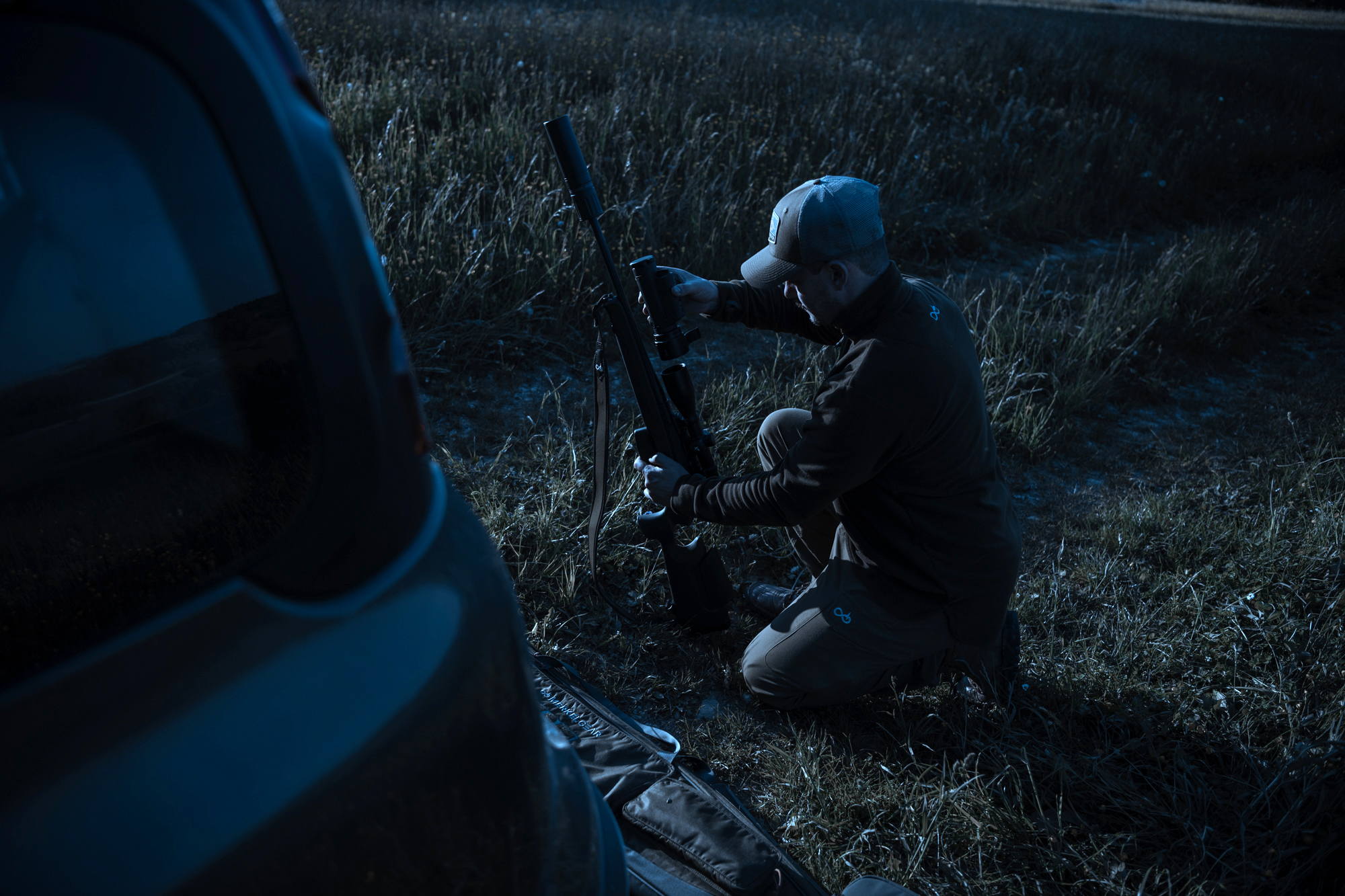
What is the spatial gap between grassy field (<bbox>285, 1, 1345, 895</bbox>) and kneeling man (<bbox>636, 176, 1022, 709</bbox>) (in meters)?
0.21

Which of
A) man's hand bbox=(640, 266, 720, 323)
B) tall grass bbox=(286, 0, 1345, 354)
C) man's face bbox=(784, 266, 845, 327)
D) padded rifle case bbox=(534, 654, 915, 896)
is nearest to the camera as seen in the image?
padded rifle case bbox=(534, 654, 915, 896)

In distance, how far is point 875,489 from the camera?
236cm

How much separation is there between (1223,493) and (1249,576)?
811mm

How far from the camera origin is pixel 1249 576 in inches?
122

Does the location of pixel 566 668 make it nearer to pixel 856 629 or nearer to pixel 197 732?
pixel 856 629

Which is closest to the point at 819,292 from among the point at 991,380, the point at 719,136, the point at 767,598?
the point at 767,598

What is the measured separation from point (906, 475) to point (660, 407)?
79cm

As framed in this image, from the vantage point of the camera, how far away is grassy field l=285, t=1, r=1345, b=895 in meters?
2.21

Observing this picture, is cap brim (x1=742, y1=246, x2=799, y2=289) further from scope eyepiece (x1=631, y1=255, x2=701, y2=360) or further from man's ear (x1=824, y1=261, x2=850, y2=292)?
scope eyepiece (x1=631, y1=255, x2=701, y2=360)

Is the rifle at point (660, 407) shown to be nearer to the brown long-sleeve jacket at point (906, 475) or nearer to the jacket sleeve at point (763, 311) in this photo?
the brown long-sleeve jacket at point (906, 475)

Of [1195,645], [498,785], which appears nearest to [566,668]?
[498,785]

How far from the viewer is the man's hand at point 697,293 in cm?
284

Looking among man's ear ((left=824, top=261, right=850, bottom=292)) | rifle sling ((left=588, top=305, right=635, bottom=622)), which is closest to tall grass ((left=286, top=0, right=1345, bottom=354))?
rifle sling ((left=588, top=305, right=635, bottom=622))

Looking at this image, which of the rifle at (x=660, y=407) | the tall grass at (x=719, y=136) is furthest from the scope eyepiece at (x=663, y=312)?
the tall grass at (x=719, y=136)
